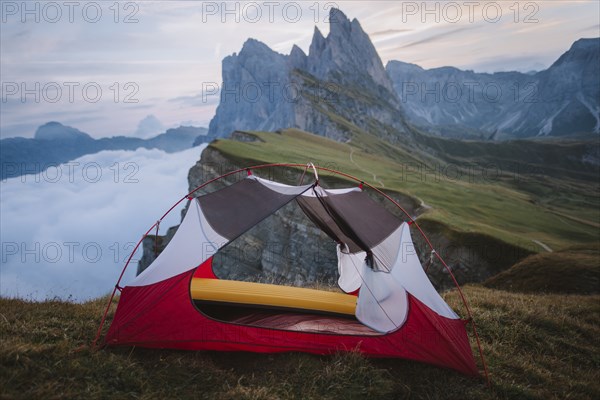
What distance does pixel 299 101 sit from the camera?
161375 millimetres

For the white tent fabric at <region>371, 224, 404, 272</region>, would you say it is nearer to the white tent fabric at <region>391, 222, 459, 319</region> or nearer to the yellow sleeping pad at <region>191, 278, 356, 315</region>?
the white tent fabric at <region>391, 222, 459, 319</region>

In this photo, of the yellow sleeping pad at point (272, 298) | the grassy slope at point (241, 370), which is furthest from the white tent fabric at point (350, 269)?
the grassy slope at point (241, 370)

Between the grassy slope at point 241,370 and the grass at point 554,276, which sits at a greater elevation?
the grassy slope at point 241,370

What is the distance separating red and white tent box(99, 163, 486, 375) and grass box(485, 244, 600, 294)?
986 centimetres

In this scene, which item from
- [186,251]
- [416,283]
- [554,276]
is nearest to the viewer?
[186,251]

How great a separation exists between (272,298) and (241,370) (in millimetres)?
2396

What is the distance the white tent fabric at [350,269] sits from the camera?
11328mm

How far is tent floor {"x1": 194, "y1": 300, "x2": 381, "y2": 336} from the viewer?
8.13 metres

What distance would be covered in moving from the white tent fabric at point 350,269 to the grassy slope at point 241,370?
379 centimetres

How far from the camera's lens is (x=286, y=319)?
8703 mm

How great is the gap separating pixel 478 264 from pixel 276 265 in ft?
78.5

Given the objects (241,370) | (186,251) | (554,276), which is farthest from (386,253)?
(554,276)

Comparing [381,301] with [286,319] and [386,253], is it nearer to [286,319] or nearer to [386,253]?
[386,253]

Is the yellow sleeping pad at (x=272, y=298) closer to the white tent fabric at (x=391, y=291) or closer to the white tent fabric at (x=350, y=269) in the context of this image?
the white tent fabric at (x=391, y=291)
